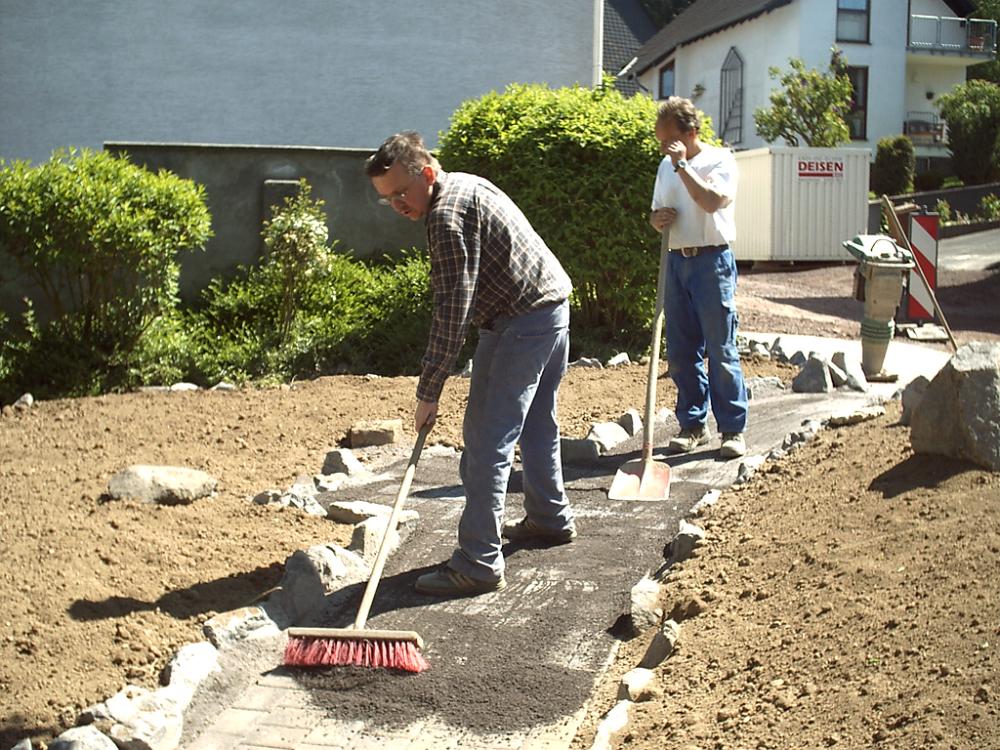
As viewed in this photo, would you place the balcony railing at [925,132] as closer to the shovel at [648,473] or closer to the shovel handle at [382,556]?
the shovel at [648,473]

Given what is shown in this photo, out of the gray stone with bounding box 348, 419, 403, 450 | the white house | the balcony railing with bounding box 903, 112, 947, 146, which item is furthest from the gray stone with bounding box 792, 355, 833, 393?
the balcony railing with bounding box 903, 112, 947, 146

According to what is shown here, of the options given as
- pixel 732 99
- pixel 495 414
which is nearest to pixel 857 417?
pixel 495 414

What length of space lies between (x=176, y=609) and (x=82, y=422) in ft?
11.6

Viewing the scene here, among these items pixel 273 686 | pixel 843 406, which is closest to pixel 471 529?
pixel 273 686

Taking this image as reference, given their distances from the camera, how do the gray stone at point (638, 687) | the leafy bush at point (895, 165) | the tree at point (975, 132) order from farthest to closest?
the tree at point (975, 132), the leafy bush at point (895, 165), the gray stone at point (638, 687)

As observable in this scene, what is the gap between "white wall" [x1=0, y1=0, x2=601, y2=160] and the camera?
1662cm

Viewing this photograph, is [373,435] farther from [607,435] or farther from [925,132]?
[925,132]

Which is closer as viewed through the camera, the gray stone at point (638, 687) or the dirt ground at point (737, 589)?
the dirt ground at point (737, 589)

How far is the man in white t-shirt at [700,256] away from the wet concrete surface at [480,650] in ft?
2.09

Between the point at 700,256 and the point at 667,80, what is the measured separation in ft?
119

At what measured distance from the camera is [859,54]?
1328 inches

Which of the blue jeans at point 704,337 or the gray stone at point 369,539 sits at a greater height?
the blue jeans at point 704,337

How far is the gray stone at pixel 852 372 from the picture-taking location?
27.4 ft

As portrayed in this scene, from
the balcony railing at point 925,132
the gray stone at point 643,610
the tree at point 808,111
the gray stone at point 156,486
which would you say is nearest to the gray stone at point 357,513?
the gray stone at point 156,486
